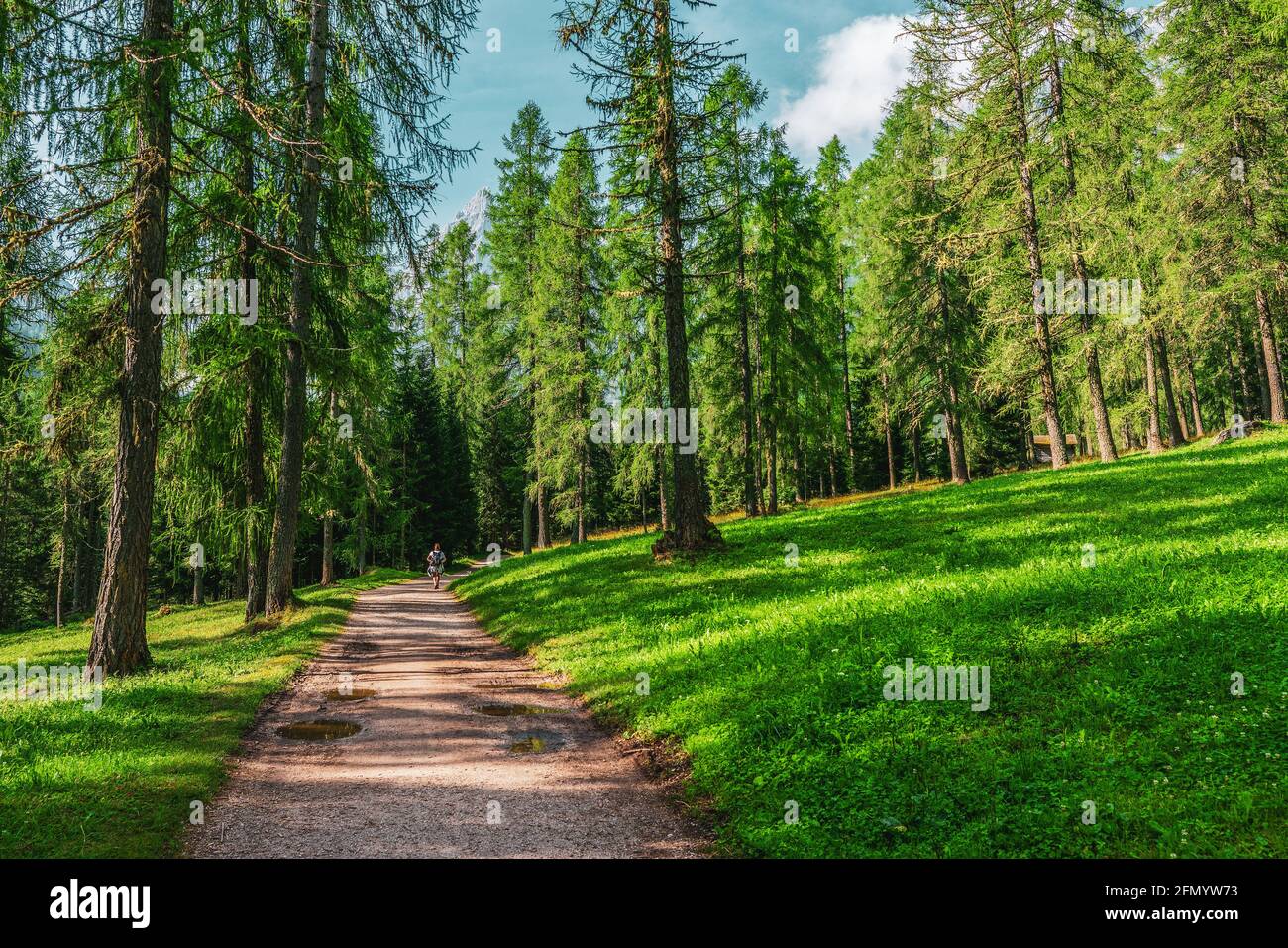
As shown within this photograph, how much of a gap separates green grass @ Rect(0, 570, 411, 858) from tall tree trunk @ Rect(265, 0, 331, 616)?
14.9ft

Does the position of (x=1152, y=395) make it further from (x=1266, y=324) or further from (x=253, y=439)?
(x=253, y=439)

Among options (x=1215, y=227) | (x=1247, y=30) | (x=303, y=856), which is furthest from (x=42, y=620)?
(x=1247, y=30)

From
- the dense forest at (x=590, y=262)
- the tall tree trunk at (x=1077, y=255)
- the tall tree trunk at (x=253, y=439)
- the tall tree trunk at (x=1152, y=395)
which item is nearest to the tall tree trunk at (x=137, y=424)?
the dense forest at (x=590, y=262)

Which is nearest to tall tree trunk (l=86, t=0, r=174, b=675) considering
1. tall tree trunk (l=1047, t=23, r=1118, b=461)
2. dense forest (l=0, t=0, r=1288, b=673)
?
dense forest (l=0, t=0, r=1288, b=673)

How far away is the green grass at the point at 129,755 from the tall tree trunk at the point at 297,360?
14.9ft

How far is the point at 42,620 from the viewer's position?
4872cm

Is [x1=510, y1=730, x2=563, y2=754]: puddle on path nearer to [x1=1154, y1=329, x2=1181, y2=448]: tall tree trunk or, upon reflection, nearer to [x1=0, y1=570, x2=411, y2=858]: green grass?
[x1=0, y1=570, x2=411, y2=858]: green grass

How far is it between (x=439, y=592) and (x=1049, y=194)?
27.9m

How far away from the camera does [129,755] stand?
598cm

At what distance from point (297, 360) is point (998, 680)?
51.3 ft

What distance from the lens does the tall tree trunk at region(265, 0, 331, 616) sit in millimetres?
15133

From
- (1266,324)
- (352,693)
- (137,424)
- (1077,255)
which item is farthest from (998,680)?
(1266,324)

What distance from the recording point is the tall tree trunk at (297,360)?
15.1m
